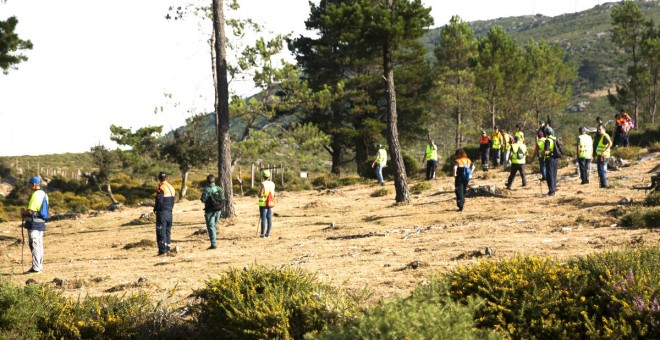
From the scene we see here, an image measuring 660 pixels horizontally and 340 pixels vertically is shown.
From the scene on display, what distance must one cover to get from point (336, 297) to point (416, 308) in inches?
64.7

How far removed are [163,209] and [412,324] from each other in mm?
9949

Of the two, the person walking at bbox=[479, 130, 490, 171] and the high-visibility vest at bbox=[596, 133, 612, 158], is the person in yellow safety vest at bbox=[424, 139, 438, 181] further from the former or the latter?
the high-visibility vest at bbox=[596, 133, 612, 158]

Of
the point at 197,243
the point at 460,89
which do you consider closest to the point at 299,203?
the point at 197,243

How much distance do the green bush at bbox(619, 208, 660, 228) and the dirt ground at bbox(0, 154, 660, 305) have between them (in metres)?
0.34

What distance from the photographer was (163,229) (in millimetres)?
14680

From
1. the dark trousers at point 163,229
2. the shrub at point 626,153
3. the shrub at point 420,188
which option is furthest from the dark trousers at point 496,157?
the dark trousers at point 163,229

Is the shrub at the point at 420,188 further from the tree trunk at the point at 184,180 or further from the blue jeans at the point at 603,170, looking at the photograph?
the tree trunk at the point at 184,180

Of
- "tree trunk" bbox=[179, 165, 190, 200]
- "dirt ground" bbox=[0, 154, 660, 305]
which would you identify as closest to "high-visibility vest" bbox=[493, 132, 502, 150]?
"dirt ground" bbox=[0, 154, 660, 305]

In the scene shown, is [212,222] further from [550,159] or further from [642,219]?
[550,159]

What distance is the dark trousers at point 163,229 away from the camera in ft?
47.6

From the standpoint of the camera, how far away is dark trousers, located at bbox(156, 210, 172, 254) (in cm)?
1450

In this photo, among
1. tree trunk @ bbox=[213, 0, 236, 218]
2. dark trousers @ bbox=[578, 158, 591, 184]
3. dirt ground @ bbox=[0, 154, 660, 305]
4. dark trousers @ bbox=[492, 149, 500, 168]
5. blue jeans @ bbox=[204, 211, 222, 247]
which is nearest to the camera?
dirt ground @ bbox=[0, 154, 660, 305]

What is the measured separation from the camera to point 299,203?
27000mm

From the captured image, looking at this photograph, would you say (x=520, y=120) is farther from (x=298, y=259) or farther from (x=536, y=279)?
(x=536, y=279)
